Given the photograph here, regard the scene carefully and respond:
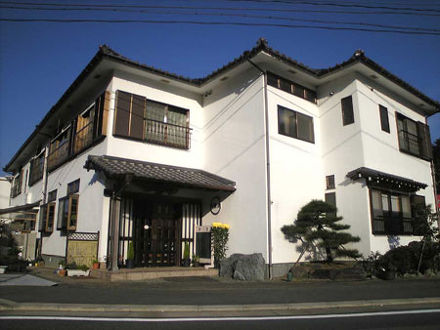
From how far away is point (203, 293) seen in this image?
25.1ft

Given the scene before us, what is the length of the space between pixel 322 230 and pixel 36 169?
17.2 meters

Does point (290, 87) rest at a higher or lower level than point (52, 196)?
higher

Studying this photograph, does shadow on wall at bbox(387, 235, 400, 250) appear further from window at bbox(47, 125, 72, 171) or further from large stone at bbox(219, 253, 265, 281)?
window at bbox(47, 125, 72, 171)

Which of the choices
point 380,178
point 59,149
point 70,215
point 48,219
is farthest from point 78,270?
point 380,178

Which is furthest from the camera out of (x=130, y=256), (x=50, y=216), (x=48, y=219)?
(x=50, y=216)

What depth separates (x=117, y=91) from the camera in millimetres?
12227

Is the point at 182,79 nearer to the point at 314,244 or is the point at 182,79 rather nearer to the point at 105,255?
the point at 105,255

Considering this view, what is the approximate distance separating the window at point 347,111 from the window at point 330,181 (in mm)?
2085

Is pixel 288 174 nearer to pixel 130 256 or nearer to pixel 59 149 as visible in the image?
pixel 130 256

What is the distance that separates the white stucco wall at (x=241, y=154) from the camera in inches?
455

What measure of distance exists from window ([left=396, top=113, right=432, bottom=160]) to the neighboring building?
20cm

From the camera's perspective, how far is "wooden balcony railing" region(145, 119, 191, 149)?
43.0 feet

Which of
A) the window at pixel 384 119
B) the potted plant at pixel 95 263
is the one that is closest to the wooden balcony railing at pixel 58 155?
the potted plant at pixel 95 263

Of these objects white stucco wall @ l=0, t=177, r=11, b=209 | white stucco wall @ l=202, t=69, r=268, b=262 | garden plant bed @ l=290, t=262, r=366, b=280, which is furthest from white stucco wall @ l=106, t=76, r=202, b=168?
white stucco wall @ l=0, t=177, r=11, b=209
